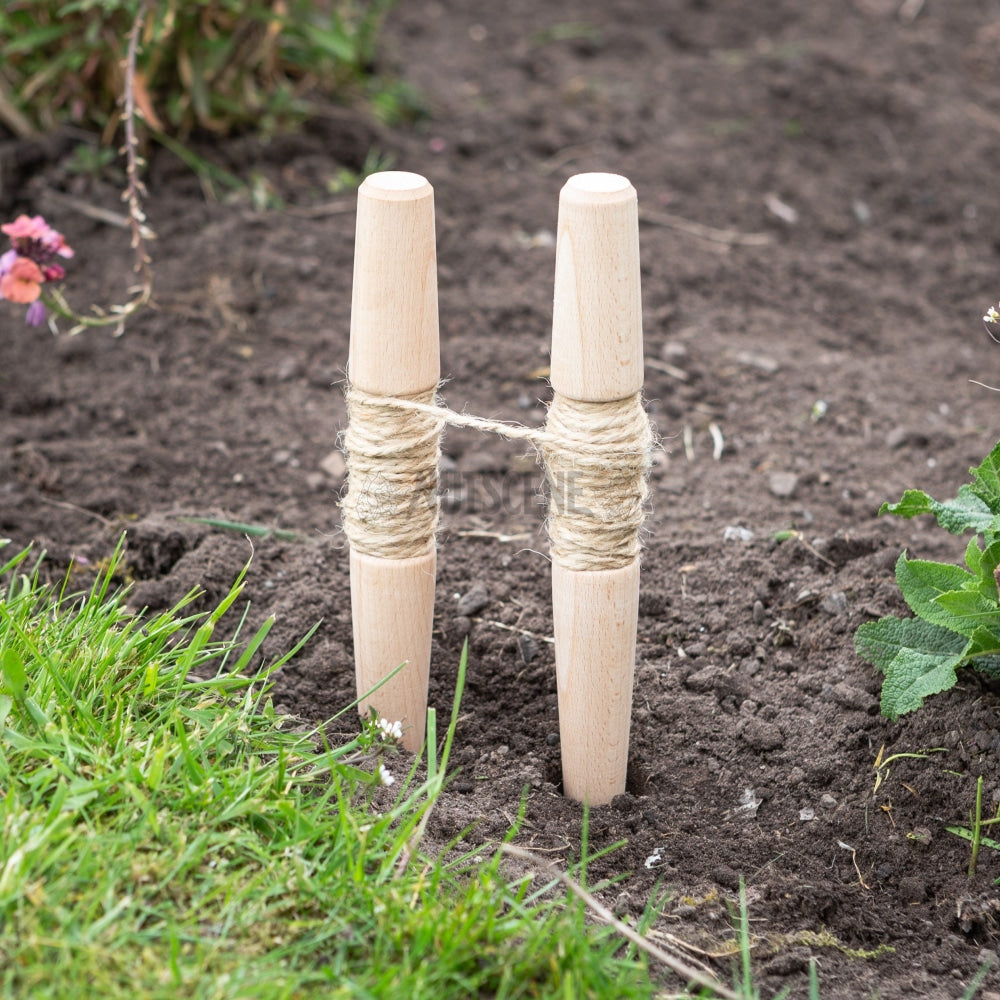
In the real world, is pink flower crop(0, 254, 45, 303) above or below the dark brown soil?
above

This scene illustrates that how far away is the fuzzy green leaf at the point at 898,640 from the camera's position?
2070 mm

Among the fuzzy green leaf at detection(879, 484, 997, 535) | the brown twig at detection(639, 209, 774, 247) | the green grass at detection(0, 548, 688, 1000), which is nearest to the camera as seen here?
the green grass at detection(0, 548, 688, 1000)

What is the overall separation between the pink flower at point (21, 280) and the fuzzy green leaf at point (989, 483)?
1850 millimetres

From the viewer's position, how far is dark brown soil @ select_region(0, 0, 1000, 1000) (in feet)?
6.50

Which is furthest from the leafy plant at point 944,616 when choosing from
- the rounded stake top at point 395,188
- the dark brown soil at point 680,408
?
the rounded stake top at point 395,188

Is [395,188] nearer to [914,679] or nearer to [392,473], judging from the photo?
[392,473]

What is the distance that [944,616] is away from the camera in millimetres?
2004

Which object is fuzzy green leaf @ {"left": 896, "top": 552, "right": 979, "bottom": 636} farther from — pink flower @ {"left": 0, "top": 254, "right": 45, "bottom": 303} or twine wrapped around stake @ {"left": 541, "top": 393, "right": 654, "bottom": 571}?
pink flower @ {"left": 0, "top": 254, "right": 45, "bottom": 303}

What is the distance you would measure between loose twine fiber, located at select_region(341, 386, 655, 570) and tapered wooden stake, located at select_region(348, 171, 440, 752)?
34mm

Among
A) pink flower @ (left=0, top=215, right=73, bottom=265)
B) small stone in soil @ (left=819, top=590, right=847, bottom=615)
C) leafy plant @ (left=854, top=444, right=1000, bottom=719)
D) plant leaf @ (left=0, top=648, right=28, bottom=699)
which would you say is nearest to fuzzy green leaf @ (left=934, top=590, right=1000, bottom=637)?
leafy plant @ (left=854, top=444, right=1000, bottom=719)

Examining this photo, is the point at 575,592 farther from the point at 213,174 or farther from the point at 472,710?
the point at 213,174

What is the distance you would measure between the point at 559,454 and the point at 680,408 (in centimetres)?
141

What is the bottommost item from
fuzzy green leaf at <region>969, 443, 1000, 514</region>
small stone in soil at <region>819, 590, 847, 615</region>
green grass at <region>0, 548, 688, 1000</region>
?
small stone in soil at <region>819, 590, 847, 615</region>

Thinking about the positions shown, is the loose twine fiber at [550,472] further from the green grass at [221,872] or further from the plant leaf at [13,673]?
the plant leaf at [13,673]
